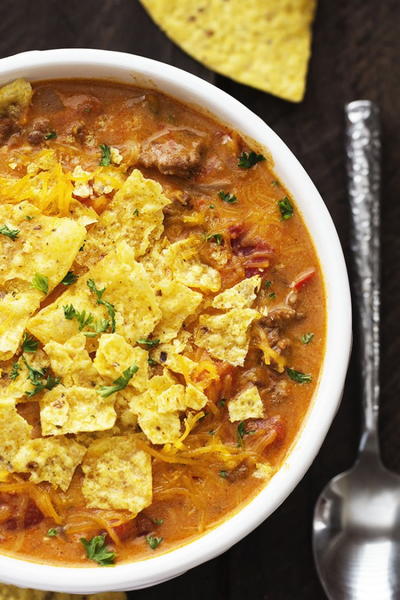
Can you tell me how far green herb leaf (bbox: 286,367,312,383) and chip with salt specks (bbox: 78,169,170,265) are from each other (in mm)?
745

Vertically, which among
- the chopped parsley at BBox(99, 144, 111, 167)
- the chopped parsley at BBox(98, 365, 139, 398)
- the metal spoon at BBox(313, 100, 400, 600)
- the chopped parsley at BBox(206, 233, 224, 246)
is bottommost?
the metal spoon at BBox(313, 100, 400, 600)

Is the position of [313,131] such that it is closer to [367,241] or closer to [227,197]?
[367,241]

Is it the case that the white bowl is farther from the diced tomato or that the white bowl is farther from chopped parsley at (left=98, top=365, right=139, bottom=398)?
chopped parsley at (left=98, top=365, right=139, bottom=398)

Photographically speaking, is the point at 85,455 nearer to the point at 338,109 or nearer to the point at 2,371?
the point at 2,371

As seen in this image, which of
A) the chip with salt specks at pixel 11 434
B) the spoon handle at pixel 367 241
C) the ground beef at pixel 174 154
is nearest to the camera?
the chip with salt specks at pixel 11 434

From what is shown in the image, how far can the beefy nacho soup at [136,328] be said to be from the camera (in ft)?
10.3

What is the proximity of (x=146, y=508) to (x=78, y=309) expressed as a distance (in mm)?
801

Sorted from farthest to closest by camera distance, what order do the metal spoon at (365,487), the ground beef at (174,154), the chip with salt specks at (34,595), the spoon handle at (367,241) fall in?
1. the spoon handle at (367,241)
2. the metal spoon at (365,487)
3. the chip with salt specks at (34,595)
4. the ground beef at (174,154)

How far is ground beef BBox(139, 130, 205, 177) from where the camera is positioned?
130 inches

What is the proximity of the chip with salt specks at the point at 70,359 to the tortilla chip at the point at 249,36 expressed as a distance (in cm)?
170

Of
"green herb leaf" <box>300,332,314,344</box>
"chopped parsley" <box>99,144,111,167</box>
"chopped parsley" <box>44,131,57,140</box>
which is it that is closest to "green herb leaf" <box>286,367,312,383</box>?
"green herb leaf" <box>300,332,314,344</box>

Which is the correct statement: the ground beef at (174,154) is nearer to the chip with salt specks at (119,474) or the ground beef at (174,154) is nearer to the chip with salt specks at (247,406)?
the chip with salt specks at (247,406)

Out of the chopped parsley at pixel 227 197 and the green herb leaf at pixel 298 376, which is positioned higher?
the chopped parsley at pixel 227 197

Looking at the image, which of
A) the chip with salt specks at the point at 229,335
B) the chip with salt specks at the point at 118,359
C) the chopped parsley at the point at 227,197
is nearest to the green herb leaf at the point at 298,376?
the chip with salt specks at the point at 229,335
